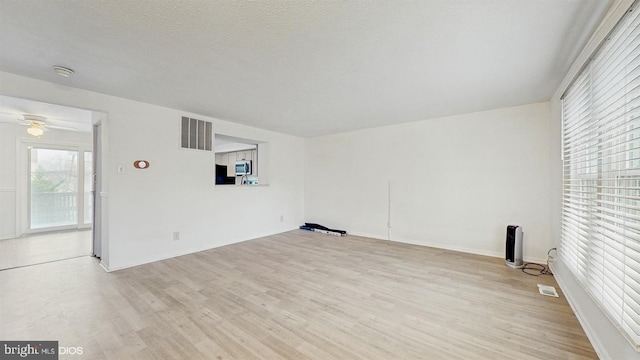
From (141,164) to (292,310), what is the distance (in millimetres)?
3008

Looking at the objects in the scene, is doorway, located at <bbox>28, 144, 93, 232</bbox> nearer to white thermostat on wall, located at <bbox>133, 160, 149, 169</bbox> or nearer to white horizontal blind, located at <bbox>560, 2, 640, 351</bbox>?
white thermostat on wall, located at <bbox>133, 160, 149, 169</bbox>

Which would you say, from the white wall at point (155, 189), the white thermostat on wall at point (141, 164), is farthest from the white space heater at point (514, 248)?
the white thermostat on wall at point (141, 164)

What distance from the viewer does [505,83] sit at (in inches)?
108

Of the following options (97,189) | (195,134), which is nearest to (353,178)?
(195,134)

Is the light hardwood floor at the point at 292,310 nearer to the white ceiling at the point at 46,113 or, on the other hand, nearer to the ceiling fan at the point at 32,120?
the white ceiling at the point at 46,113

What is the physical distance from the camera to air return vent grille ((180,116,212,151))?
390cm

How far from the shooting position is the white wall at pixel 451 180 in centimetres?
350

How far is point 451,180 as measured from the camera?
13.6 ft

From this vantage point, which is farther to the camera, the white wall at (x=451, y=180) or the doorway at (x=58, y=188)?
the doorway at (x=58, y=188)

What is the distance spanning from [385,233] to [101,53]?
4835 mm

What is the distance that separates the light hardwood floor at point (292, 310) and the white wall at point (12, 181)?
286 cm

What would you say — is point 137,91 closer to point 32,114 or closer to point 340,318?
point 32,114

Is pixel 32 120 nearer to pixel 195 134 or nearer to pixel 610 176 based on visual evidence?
pixel 195 134

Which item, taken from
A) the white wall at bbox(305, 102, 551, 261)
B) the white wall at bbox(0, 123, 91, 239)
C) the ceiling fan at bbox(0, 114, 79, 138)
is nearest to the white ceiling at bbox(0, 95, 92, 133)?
the ceiling fan at bbox(0, 114, 79, 138)
